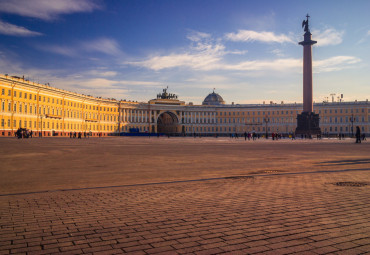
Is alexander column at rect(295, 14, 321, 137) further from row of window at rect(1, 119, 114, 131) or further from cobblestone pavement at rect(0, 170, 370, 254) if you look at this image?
cobblestone pavement at rect(0, 170, 370, 254)

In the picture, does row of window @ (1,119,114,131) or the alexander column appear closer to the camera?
the alexander column

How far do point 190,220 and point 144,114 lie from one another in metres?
125

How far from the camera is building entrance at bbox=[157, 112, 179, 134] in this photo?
137m

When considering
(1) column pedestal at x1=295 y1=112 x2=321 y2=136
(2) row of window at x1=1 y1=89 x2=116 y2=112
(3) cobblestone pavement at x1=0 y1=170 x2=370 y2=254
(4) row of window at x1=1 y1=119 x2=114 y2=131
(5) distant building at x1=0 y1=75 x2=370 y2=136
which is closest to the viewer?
(3) cobblestone pavement at x1=0 y1=170 x2=370 y2=254

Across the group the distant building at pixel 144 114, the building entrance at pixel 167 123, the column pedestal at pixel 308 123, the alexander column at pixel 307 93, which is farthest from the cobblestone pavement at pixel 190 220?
the building entrance at pixel 167 123

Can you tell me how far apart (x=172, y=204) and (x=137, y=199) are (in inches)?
35.6

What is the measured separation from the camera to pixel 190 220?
5.29 metres

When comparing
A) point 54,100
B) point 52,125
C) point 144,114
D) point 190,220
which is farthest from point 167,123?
point 190,220

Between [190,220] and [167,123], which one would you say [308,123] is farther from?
[167,123]

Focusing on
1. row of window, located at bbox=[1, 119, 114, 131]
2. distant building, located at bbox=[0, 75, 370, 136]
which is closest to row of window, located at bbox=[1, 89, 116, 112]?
distant building, located at bbox=[0, 75, 370, 136]

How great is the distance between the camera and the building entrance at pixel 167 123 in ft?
450

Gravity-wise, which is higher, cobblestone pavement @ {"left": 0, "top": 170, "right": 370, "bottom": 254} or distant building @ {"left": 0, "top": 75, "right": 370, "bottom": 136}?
distant building @ {"left": 0, "top": 75, "right": 370, "bottom": 136}

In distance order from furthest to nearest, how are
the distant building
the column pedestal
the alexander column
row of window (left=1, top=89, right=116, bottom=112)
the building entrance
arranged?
the building entrance → the distant building → row of window (left=1, top=89, right=116, bottom=112) → the column pedestal → the alexander column

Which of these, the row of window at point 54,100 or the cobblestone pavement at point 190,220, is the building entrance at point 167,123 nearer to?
the row of window at point 54,100
